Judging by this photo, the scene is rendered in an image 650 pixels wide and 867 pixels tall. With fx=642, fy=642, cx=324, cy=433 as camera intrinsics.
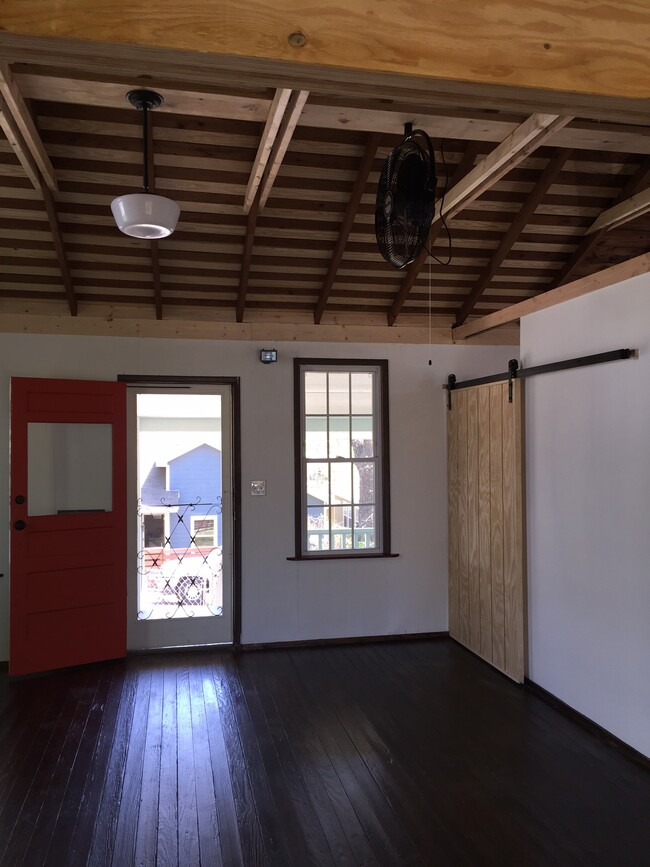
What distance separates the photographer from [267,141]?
3420 millimetres

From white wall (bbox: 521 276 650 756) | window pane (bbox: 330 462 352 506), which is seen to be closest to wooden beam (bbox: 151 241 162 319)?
window pane (bbox: 330 462 352 506)

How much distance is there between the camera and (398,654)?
5.32m

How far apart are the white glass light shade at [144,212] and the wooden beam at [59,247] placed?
3.70 ft

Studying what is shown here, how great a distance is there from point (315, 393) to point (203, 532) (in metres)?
1.54

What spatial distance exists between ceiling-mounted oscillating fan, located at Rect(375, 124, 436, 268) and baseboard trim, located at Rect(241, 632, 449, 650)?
3.48 meters

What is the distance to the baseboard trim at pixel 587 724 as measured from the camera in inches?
138

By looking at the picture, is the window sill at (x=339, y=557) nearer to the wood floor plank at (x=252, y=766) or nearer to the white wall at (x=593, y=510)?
the wood floor plank at (x=252, y=766)

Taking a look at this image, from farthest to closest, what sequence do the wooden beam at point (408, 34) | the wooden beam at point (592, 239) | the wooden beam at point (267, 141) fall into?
the wooden beam at point (592, 239)
the wooden beam at point (267, 141)
the wooden beam at point (408, 34)

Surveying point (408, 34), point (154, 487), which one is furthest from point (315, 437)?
point (408, 34)

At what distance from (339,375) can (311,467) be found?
0.86 m

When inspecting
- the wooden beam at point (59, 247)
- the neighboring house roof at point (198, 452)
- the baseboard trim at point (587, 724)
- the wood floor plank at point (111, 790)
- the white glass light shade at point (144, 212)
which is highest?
the wooden beam at point (59, 247)

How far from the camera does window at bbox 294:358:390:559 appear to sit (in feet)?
18.5

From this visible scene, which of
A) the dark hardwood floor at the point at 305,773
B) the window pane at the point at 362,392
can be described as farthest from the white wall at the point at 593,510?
the window pane at the point at 362,392

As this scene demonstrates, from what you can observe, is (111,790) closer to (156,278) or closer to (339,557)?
(339,557)
